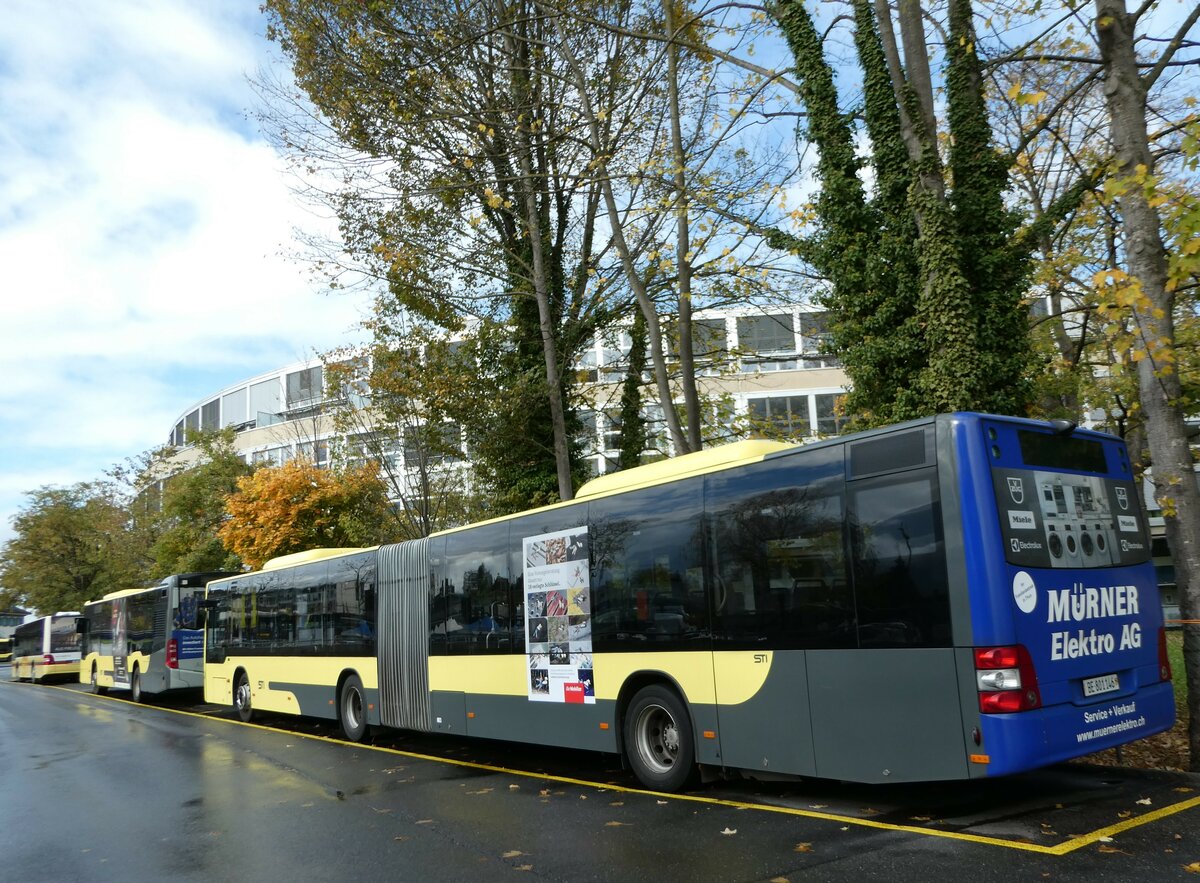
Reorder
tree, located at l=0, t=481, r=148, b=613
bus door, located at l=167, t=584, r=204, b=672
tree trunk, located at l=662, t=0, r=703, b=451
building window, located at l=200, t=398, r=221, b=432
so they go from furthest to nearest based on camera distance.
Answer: building window, located at l=200, t=398, r=221, b=432
tree, located at l=0, t=481, r=148, b=613
bus door, located at l=167, t=584, r=204, b=672
tree trunk, located at l=662, t=0, r=703, b=451

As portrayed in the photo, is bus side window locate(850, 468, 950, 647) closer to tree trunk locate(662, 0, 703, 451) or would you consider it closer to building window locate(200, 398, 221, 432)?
tree trunk locate(662, 0, 703, 451)

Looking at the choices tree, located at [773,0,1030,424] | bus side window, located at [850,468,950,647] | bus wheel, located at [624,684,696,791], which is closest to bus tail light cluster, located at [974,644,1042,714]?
bus side window, located at [850,468,950,647]

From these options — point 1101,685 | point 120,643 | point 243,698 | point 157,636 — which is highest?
point 157,636

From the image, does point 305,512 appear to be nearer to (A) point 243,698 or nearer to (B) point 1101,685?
(A) point 243,698

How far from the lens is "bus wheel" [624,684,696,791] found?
8.86 meters

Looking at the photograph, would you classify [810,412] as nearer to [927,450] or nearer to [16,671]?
[16,671]

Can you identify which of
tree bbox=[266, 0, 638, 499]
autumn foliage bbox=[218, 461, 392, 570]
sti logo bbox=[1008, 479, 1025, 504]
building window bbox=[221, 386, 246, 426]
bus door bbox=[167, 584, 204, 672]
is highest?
building window bbox=[221, 386, 246, 426]

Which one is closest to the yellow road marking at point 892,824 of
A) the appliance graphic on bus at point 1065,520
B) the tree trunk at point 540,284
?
the appliance graphic on bus at point 1065,520

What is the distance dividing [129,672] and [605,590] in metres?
22.4

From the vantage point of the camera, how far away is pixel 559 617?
10.7 m

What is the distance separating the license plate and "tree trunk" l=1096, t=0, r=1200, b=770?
6.08ft

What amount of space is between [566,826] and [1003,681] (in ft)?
11.7

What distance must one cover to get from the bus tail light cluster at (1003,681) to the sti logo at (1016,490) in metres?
1.08

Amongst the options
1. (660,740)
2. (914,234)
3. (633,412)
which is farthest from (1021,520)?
(633,412)
